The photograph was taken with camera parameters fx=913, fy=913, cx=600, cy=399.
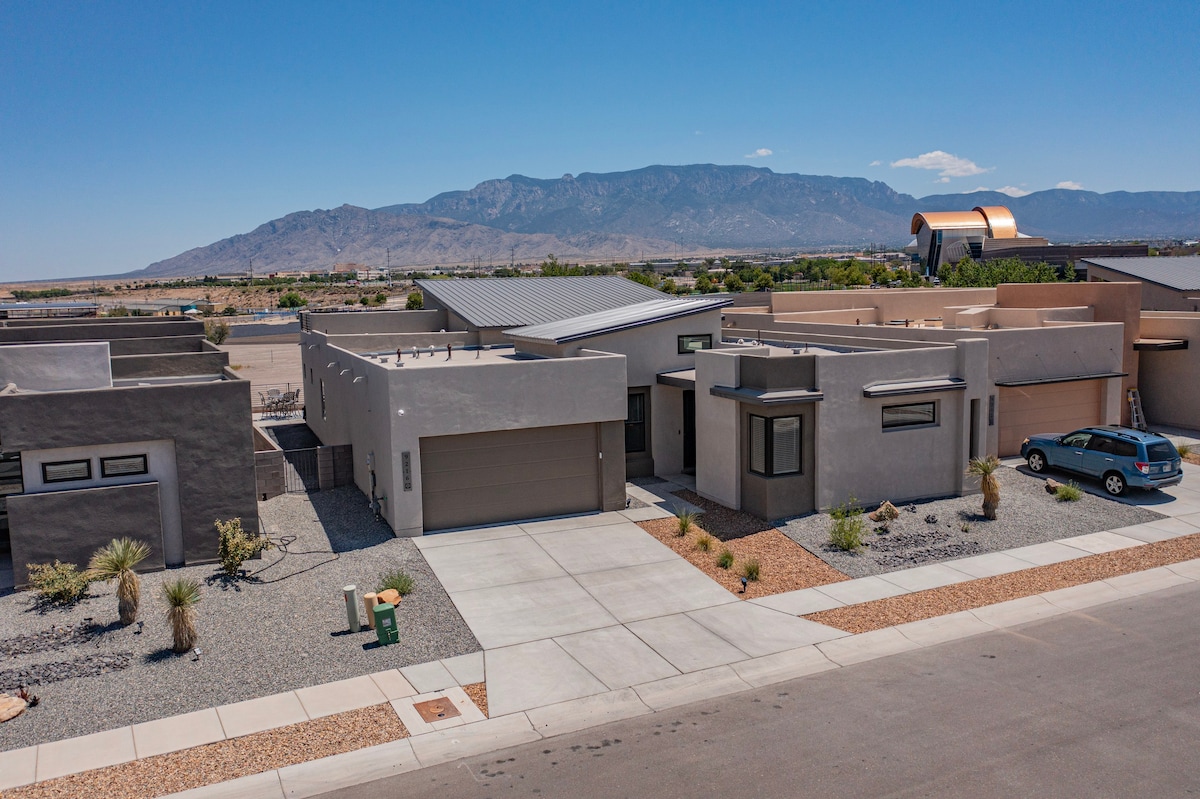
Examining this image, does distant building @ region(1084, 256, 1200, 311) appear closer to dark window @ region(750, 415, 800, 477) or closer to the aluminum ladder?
the aluminum ladder

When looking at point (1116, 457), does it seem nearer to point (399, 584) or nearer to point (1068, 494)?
point (1068, 494)

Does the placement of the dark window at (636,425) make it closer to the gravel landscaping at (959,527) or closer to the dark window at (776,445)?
the dark window at (776,445)

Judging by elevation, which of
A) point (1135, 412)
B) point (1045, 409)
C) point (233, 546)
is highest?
→ point (1045, 409)

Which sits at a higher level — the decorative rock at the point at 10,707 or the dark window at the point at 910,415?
the dark window at the point at 910,415

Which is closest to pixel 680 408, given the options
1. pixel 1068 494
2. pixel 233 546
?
pixel 1068 494

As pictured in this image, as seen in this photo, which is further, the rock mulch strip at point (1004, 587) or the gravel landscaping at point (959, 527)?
the gravel landscaping at point (959, 527)

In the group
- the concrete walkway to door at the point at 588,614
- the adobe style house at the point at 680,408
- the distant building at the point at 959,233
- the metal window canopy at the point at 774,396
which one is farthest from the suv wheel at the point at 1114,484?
the distant building at the point at 959,233

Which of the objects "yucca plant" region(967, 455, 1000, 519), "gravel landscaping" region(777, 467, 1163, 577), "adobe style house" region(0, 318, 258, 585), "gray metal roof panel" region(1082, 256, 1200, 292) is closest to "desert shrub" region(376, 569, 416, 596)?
"adobe style house" region(0, 318, 258, 585)
